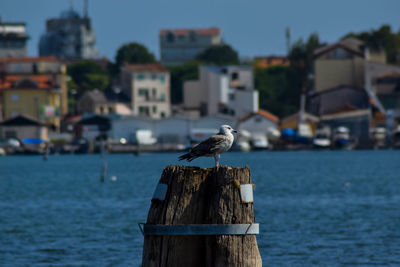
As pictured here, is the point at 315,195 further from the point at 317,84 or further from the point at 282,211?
the point at 317,84

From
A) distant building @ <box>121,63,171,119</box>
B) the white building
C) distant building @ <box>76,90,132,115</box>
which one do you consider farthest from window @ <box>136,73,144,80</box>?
the white building

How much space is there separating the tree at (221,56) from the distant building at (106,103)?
159 ft

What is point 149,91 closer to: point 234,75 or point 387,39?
point 234,75

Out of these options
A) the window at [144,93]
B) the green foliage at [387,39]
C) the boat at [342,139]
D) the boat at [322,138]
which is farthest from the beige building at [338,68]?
the window at [144,93]

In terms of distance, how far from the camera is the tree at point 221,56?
19362cm

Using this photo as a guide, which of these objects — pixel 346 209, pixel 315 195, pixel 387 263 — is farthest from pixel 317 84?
pixel 387 263

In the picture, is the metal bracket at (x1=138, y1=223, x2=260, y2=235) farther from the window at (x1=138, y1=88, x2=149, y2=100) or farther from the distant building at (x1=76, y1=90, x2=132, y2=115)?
the window at (x1=138, y1=88, x2=149, y2=100)

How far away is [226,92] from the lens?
454ft

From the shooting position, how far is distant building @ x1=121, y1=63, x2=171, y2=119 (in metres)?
144

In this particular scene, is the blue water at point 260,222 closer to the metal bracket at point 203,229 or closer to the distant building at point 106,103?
the metal bracket at point 203,229

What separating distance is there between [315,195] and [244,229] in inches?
1486

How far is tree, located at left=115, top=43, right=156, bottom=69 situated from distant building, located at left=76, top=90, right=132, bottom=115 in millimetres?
39440

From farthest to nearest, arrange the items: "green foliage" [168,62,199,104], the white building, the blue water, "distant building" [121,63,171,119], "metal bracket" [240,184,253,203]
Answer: "green foliage" [168,62,199,104] < "distant building" [121,63,171,119] < the white building < the blue water < "metal bracket" [240,184,253,203]

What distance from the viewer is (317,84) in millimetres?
137250
